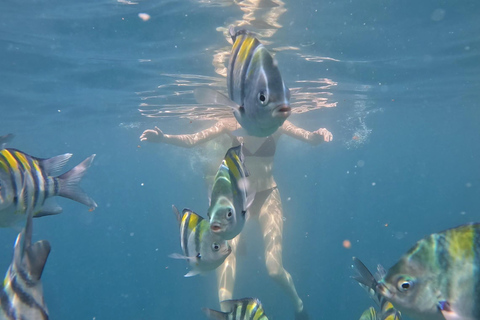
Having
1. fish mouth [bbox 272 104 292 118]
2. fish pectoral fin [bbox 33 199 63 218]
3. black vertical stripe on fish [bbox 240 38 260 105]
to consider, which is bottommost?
fish pectoral fin [bbox 33 199 63 218]

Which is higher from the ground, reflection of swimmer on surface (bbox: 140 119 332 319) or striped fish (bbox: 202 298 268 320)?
striped fish (bbox: 202 298 268 320)

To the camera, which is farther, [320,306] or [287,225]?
[287,225]

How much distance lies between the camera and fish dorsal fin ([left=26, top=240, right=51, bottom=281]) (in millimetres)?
1598

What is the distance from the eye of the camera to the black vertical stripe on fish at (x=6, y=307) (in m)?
1.69

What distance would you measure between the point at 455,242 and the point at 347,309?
77.8 feet

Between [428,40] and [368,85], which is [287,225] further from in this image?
[428,40]

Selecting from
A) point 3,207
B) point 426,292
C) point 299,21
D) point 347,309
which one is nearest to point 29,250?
point 3,207

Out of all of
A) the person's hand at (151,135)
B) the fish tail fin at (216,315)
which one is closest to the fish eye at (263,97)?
the fish tail fin at (216,315)

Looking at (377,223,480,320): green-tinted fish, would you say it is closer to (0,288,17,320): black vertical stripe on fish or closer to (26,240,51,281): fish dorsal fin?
(26,240,51,281): fish dorsal fin

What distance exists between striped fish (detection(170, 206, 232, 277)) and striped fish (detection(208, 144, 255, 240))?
64 cm

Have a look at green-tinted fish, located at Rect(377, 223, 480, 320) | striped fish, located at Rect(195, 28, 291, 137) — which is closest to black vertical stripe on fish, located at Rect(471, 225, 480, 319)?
green-tinted fish, located at Rect(377, 223, 480, 320)

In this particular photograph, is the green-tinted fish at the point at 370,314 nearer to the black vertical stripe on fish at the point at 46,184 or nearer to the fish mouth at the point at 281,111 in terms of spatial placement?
the fish mouth at the point at 281,111

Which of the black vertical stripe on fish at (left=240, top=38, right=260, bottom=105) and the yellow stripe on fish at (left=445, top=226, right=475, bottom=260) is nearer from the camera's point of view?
the yellow stripe on fish at (left=445, top=226, right=475, bottom=260)

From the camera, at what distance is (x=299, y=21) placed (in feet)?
39.3
